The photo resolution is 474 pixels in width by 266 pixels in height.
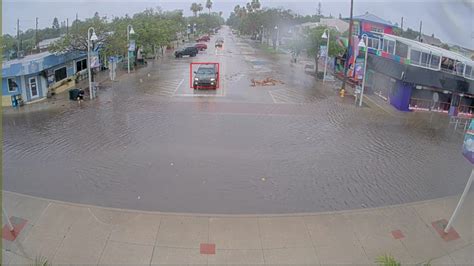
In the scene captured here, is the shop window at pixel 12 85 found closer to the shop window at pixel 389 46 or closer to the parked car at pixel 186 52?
the shop window at pixel 389 46

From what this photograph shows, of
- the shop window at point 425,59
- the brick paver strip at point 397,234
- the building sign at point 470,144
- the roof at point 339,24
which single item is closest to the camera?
the brick paver strip at point 397,234

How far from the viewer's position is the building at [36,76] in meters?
21.4

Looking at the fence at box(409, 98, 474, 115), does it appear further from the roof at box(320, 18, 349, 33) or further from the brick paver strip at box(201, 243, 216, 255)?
the roof at box(320, 18, 349, 33)

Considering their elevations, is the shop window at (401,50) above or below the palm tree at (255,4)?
below

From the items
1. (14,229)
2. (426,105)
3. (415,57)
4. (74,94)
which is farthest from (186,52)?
(14,229)

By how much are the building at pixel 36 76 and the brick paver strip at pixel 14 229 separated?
1420 centimetres

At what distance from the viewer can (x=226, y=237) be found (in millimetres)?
8867

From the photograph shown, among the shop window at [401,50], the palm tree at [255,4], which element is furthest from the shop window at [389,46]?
the palm tree at [255,4]

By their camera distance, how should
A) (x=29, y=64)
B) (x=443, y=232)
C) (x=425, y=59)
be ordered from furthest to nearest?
(x=425, y=59), (x=29, y=64), (x=443, y=232)

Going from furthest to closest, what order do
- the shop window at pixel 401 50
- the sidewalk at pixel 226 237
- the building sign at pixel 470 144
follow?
the shop window at pixel 401 50
the building sign at pixel 470 144
the sidewalk at pixel 226 237

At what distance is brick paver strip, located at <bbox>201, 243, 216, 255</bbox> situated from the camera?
8.35 meters

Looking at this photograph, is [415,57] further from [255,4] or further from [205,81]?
[255,4]

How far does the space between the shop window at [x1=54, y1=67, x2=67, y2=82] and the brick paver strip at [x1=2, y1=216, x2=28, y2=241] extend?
1861 cm

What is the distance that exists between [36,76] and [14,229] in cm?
1663
